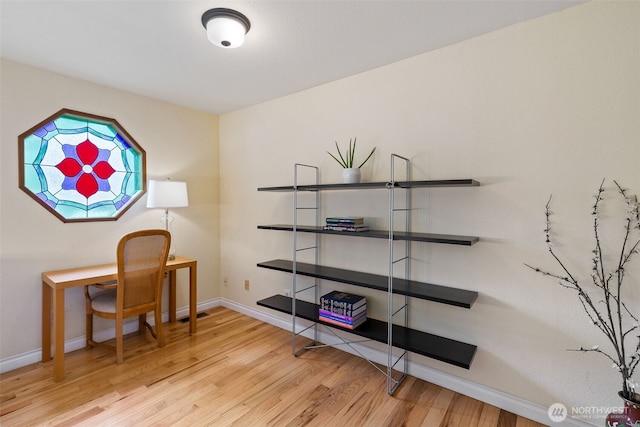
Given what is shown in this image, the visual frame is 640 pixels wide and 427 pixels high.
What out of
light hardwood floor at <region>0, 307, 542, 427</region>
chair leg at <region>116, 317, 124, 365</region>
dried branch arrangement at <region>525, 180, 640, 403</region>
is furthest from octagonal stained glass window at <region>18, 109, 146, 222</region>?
dried branch arrangement at <region>525, 180, 640, 403</region>

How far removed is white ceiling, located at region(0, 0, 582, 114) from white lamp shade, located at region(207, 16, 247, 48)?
0.08 meters

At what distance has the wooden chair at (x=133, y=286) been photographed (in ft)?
→ 7.68

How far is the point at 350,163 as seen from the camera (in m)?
2.43

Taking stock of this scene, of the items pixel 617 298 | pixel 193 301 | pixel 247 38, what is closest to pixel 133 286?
pixel 193 301

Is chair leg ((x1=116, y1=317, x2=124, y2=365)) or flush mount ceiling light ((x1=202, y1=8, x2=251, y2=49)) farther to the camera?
chair leg ((x1=116, y1=317, x2=124, y2=365))

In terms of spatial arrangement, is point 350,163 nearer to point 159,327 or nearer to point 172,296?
point 159,327

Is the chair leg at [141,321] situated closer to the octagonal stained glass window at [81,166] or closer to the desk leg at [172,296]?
the desk leg at [172,296]

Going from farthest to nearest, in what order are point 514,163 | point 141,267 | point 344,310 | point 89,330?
point 89,330 → point 141,267 → point 344,310 → point 514,163

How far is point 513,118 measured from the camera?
71.1 inches

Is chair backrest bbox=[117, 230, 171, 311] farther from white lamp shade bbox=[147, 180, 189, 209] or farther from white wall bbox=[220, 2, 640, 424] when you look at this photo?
white wall bbox=[220, 2, 640, 424]

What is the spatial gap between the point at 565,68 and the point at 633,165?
0.62 metres

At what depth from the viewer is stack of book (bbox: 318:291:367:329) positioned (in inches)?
86.7

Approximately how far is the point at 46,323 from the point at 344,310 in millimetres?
2382

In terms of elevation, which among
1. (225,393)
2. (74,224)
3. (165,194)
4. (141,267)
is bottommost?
(225,393)
